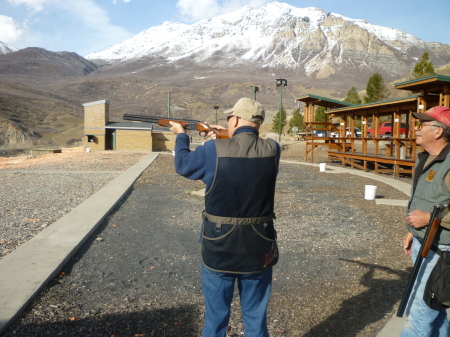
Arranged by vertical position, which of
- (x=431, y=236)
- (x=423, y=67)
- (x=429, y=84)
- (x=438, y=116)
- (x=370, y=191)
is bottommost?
(x=370, y=191)

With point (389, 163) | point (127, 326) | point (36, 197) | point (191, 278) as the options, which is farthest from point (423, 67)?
point (127, 326)

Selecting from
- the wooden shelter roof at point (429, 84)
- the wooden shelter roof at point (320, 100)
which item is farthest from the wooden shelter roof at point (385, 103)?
the wooden shelter roof at point (320, 100)

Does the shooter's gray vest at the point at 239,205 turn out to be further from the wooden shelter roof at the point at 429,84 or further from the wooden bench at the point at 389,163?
the wooden bench at the point at 389,163

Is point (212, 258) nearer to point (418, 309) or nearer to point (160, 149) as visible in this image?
point (418, 309)

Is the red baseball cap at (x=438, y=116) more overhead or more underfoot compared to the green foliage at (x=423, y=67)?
more underfoot

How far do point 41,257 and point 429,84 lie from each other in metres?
12.5

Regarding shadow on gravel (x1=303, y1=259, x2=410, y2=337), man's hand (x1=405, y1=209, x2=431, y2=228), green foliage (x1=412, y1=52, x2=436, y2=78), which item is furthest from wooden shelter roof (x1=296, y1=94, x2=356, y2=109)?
man's hand (x1=405, y1=209, x2=431, y2=228)

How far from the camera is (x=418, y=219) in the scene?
2.62 m

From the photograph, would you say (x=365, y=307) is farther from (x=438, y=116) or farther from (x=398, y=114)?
(x=398, y=114)

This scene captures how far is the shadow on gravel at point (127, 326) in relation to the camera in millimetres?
3393

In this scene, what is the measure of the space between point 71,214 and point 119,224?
3.81ft

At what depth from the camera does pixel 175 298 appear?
4.14m

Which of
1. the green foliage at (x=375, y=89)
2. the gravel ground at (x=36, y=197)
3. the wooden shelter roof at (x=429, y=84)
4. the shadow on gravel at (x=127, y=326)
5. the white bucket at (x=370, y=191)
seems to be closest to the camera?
the shadow on gravel at (x=127, y=326)

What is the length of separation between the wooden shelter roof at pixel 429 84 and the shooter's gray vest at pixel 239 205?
38.3 ft
